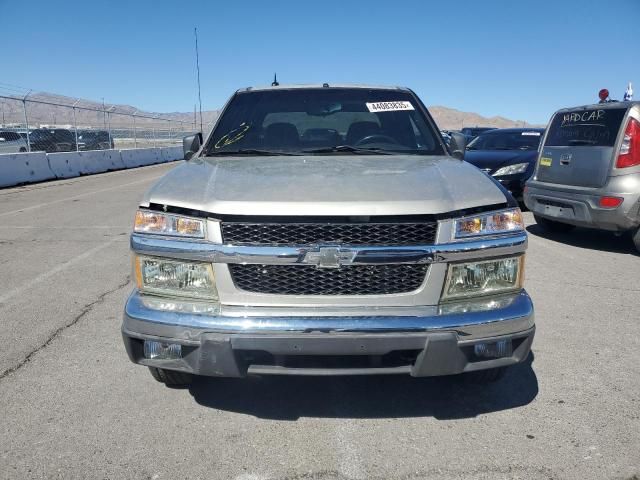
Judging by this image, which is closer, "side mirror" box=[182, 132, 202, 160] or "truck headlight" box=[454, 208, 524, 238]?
"truck headlight" box=[454, 208, 524, 238]

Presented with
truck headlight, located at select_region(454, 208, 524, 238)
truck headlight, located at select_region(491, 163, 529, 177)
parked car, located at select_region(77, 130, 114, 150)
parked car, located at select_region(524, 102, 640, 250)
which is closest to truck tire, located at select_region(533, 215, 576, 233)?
parked car, located at select_region(524, 102, 640, 250)

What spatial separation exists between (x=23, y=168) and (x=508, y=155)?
13.7 meters

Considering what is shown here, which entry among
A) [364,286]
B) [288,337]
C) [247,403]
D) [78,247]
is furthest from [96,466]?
[78,247]

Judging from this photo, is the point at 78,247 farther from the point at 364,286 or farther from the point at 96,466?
the point at 364,286

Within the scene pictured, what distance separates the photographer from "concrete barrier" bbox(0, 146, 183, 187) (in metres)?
14.7

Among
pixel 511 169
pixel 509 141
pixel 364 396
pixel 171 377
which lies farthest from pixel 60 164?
pixel 364 396

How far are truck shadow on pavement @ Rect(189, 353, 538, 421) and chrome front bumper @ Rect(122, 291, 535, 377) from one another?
53 centimetres

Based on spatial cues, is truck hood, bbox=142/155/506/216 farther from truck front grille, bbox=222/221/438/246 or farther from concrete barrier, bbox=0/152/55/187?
concrete barrier, bbox=0/152/55/187

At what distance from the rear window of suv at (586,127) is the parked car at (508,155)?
2089 mm

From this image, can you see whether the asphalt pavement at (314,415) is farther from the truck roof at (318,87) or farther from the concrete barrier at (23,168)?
the concrete barrier at (23,168)

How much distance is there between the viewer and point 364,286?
2.38m

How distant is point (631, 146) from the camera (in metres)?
6.00

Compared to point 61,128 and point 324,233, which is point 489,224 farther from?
point 61,128

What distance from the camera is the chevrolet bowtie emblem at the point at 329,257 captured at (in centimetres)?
231
